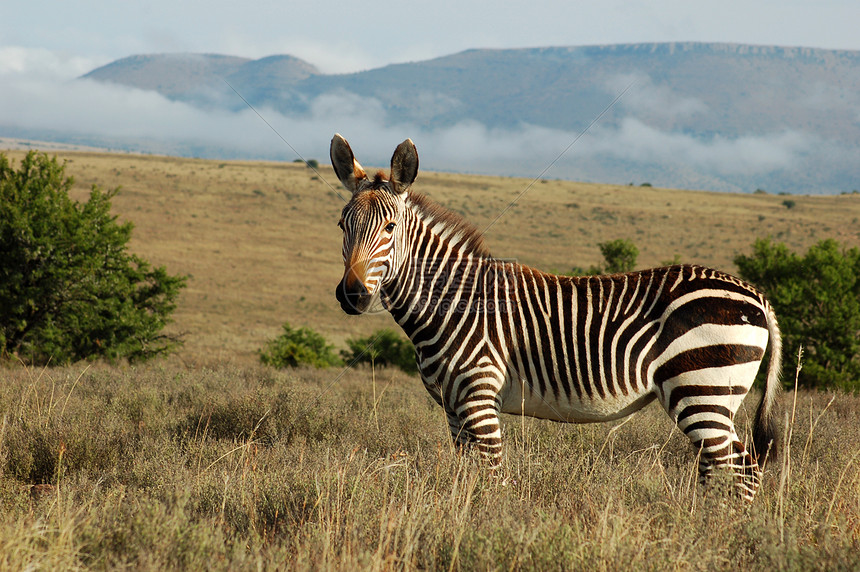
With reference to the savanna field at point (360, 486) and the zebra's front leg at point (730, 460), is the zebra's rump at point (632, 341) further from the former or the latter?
the savanna field at point (360, 486)

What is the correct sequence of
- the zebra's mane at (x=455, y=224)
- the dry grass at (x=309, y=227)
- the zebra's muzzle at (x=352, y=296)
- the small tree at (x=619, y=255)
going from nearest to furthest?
the zebra's muzzle at (x=352, y=296), the zebra's mane at (x=455, y=224), the small tree at (x=619, y=255), the dry grass at (x=309, y=227)

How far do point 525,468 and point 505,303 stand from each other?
4.14 feet

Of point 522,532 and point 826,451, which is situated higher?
point 522,532

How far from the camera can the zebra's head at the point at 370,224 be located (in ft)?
14.0

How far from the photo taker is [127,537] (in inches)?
126

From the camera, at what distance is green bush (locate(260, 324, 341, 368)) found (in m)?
17.3

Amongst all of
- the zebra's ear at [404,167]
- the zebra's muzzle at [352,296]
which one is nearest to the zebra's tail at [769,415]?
the zebra's ear at [404,167]

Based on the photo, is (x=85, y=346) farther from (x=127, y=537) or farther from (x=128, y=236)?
(x=127, y=537)

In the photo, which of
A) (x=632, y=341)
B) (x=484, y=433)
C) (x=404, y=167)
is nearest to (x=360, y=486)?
(x=484, y=433)

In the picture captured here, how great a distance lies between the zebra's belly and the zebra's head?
1.31 m

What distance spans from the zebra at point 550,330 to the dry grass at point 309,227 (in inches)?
884

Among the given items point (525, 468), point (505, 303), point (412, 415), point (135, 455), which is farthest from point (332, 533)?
point (412, 415)

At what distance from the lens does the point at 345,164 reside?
4.95 metres

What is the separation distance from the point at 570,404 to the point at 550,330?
A: 561 mm
